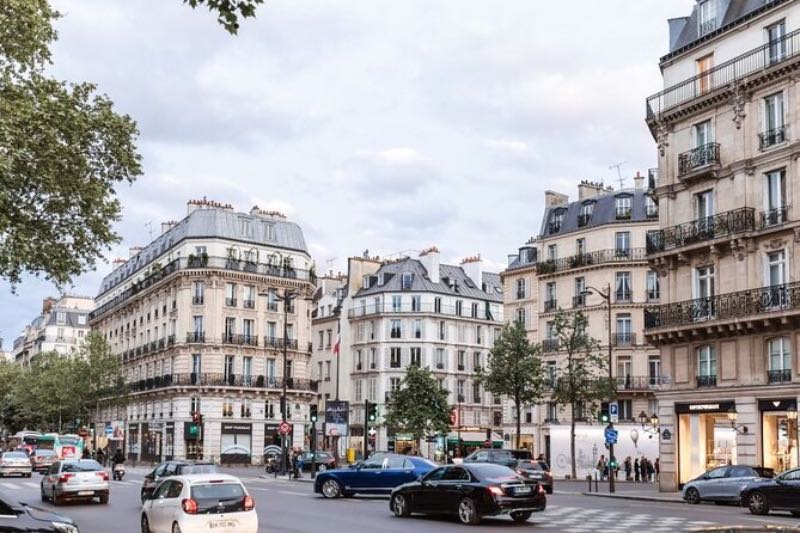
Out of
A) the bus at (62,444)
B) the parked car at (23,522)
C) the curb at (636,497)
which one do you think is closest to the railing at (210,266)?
the bus at (62,444)

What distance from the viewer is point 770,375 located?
1476 inches

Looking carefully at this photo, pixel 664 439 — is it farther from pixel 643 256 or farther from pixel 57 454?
pixel 57 454

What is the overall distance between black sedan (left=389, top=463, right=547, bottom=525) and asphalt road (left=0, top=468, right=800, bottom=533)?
13.5 inches

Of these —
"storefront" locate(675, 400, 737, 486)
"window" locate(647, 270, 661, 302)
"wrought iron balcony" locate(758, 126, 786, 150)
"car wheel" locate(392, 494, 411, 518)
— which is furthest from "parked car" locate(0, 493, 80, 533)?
"window" locate(647, 270, 661, 302)

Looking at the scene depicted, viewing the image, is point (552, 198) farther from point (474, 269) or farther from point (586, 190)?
point (474, 269)

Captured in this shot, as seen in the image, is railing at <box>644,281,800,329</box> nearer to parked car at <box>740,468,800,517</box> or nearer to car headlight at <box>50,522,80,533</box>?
parked car at <box>740,468,800,517</box>

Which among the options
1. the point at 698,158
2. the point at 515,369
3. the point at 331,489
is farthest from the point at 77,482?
the point at 515,369

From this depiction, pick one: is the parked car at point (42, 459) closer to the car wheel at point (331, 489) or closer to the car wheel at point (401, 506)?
the car wheel at point (331, 489)

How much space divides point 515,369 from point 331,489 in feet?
85.5

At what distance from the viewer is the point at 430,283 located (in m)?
91.0

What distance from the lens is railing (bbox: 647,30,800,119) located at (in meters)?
37.7

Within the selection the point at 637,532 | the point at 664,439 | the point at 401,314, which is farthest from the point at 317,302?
the point at 637,532

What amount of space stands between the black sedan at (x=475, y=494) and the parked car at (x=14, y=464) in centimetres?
3344

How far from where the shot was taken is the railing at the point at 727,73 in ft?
124
